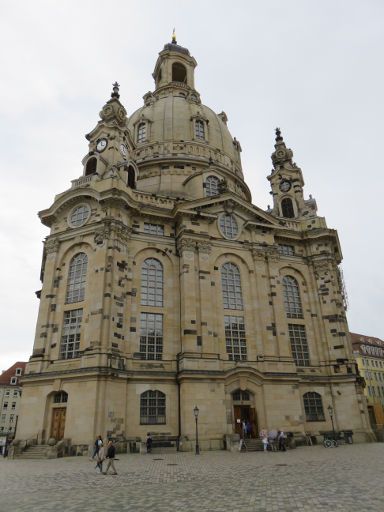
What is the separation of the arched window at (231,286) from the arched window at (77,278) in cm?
1282

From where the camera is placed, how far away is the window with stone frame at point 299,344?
1490 inches

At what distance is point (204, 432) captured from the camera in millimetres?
29812

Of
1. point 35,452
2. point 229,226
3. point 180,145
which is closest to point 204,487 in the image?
point 35,452

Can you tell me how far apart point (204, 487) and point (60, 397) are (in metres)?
19.6

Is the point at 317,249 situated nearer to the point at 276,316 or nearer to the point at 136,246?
the point at 276,316

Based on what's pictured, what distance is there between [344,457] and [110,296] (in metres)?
19.8

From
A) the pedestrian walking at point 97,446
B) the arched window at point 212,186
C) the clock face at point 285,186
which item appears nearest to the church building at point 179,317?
the arched window at point 212,186

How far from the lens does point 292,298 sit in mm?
40562

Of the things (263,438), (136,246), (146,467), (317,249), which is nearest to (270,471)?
(146,467)

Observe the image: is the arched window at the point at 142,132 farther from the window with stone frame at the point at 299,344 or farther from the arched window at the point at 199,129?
the window with stone frame at the point at 299,344

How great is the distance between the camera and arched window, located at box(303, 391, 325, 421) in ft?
117

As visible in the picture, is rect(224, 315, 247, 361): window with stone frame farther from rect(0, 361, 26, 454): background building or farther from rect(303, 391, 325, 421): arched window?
rect(0, 361, 26, 454): background building

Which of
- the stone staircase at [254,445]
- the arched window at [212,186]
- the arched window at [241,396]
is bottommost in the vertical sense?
the stone staircase at [254,445]

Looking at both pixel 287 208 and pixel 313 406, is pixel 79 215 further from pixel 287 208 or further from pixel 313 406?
pixel 313 406
